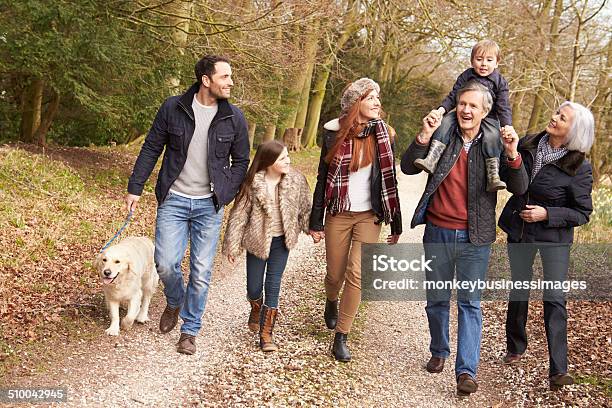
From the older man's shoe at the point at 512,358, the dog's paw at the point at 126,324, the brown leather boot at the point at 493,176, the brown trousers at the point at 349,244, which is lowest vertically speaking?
the dog's paw at the point at 126,324

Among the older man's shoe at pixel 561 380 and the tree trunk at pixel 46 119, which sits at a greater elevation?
the tree trunk at pixel 46 119

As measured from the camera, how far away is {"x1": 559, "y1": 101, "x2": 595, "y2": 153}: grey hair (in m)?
4.94

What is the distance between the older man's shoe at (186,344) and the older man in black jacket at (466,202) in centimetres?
218

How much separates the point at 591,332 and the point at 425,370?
6.69 ft

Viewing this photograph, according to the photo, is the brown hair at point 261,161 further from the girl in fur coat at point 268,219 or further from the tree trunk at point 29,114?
the tree trunk at point 29,114

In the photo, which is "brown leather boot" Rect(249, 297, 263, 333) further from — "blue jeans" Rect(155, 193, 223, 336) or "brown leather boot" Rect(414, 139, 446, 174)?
"brown leather boot" Rect(414, 139, 446, 174)

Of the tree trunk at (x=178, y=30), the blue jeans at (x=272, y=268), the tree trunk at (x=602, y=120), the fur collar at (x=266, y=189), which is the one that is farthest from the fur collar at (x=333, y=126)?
the tree trunk at (x=602, y=120)

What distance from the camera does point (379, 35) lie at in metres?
19.2

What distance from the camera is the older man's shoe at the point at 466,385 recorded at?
4859mm

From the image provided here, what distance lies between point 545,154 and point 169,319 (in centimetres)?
353

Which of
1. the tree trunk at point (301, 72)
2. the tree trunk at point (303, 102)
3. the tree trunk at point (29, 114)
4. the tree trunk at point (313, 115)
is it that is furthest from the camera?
the tree trunk at point (313, 115)

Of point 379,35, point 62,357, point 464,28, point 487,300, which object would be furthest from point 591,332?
point 379,35

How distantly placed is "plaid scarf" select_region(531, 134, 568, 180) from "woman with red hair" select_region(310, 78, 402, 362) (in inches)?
46.0

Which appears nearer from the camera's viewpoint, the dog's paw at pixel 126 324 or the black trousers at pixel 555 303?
the black trousers at pixel 555 303
